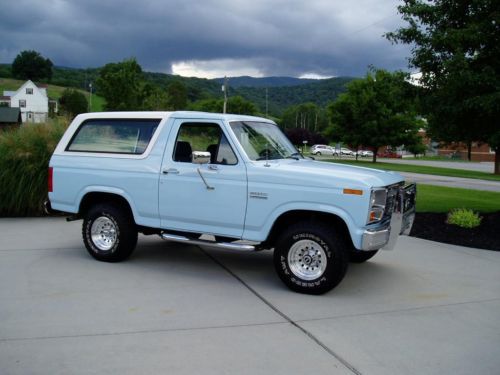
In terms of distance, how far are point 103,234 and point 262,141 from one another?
8.22 feet

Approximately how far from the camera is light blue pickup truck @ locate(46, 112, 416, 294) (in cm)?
560

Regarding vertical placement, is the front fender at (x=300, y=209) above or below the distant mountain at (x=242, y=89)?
below

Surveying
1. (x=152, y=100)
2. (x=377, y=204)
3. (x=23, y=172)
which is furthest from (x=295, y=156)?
(x=152, y=100)

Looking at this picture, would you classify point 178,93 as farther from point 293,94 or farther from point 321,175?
point 321,175

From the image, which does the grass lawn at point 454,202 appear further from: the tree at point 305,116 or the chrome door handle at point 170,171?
the tree at point 305,116

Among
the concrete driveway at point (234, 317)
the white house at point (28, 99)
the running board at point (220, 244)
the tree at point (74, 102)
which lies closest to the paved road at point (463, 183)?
the concrete driveway at point (234, 317)

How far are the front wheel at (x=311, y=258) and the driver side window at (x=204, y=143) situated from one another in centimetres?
115

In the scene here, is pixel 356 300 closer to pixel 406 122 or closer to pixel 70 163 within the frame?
pixel 70 163

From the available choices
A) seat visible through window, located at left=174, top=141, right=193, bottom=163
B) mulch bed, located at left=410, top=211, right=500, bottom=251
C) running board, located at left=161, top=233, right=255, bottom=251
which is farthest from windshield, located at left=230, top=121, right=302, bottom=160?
mulch bed, located at left=410, top=211, right=500, bottom=251

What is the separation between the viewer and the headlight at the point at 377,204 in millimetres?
Result: 5445

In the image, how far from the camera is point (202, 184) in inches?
245

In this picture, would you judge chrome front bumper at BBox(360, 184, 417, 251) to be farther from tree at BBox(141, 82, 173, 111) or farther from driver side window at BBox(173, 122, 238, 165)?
tree at BBox(141, 82, 173, 111)

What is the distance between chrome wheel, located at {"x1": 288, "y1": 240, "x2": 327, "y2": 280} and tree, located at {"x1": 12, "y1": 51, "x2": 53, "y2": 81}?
513ft

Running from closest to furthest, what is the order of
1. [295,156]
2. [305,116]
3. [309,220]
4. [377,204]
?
1. [377,204]
2. [309,220]
3. [295,156]
4. [305,116]
